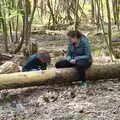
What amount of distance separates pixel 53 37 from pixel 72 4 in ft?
5.80

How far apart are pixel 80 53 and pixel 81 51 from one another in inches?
2.3

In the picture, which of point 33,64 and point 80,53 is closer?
point 33,64

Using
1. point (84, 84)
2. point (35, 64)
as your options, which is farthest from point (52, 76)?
point (84, 84)

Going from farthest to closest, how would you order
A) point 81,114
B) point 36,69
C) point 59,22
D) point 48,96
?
1. point 59,22
2. point 36,69
3. point 48,96
4. point 81,114

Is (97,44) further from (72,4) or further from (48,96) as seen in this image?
(48,96)

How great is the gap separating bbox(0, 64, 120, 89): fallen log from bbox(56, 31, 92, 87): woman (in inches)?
5.0

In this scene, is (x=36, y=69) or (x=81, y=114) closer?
(x=81, y=114)

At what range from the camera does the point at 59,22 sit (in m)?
20.3

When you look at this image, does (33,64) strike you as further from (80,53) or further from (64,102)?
(64,102)

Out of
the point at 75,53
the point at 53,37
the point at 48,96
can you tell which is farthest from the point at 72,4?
the point at 48,96

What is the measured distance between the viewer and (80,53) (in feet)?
28.2

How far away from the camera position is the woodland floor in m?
6.70

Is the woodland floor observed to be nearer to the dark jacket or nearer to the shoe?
the shoe

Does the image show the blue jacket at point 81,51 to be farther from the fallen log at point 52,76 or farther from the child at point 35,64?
the child at point 35,64
